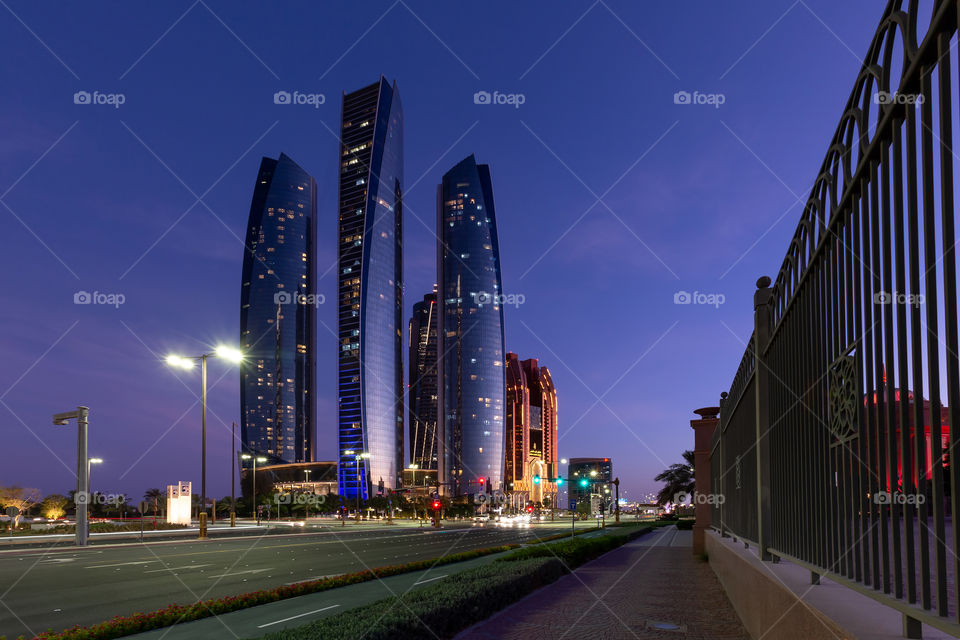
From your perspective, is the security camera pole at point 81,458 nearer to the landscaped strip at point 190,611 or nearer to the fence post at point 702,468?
the landscaped strip at point 190,611

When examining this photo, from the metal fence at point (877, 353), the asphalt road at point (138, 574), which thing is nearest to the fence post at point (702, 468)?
the asphalt road at point (138, 574)

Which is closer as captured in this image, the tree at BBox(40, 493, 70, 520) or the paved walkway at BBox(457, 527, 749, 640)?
the paved walkway at BBox(457, 527, 749, 640)

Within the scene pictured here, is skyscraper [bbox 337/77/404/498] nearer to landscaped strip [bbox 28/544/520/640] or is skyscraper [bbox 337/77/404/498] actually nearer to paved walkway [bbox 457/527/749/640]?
landscaped strip [bbox 28/544/520/640]

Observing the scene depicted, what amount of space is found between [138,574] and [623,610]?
14607 mm

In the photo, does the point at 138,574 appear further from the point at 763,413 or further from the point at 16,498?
the point at 16,498

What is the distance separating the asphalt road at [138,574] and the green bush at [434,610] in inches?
241

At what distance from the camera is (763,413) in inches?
283

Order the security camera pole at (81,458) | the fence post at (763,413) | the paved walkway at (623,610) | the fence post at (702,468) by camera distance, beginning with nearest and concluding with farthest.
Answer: the fence post at (763,413), the paved walkway at (623,610), the fence post at (702,468), the security camera pole at (81,458)

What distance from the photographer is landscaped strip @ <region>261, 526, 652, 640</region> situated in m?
7.71

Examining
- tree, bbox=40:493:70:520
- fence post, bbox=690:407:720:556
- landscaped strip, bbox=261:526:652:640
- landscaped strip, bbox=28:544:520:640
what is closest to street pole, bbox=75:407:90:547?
landscaped strip, bbox=28:544:520:640

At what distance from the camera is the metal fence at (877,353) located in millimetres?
2568

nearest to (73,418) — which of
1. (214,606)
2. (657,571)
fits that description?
(214,606)

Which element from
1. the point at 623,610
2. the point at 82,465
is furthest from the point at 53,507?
the point at 623,610

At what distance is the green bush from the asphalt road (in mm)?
6131
